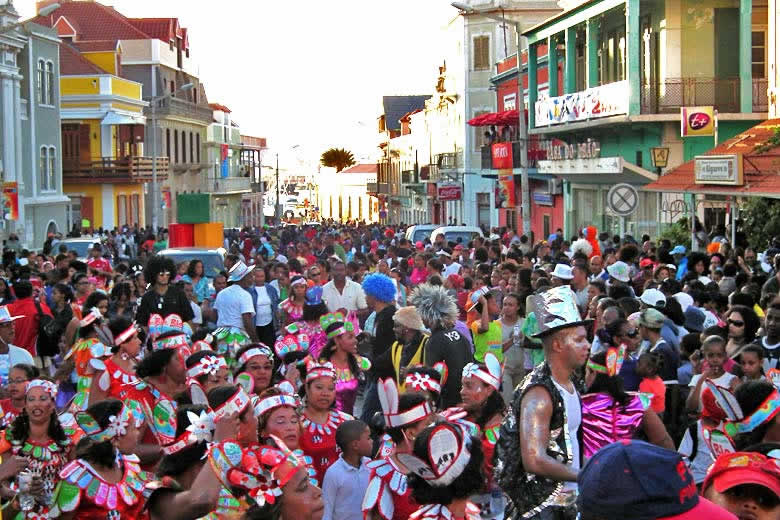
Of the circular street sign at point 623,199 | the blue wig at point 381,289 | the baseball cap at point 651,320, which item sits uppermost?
the circular street sign at point 623,199

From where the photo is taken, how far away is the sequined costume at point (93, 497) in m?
6.21

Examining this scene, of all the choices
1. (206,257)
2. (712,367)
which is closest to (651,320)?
(712,367)

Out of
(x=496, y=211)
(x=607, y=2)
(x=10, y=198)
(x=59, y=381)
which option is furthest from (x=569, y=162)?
(x=59, y=381)

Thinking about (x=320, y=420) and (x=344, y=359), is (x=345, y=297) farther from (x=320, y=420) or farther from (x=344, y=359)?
(x=320, y=420)

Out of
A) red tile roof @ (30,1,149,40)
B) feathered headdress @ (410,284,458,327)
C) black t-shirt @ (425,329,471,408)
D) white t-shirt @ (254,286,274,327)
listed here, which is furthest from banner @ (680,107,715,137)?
red tile roof @ (30,1,149,40)

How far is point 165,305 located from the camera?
45.8 feet

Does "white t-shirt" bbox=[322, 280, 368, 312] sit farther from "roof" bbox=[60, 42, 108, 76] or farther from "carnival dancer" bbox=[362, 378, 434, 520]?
"roof" bbox=[60, 42, 108, 76]

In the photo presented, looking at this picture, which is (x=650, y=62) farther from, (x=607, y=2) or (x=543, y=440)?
(x=543, y=440)

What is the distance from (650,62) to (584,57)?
25.4 feet

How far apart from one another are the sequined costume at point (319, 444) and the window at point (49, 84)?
41.6 meters

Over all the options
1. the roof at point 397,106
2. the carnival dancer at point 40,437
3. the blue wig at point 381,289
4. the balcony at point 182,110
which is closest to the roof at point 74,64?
the balcony at point 182,110

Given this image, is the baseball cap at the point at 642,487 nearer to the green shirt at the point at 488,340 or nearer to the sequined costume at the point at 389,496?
the sequined costume at the point at 389,496

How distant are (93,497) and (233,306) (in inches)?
304

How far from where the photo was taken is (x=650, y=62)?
31.5m
